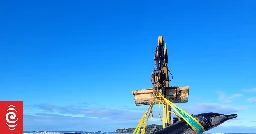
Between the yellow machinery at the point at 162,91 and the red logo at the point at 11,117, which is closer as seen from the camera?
the red logo at the point at 11,117

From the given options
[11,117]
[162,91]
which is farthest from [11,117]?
[162,91]

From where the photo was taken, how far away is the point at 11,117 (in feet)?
43.0

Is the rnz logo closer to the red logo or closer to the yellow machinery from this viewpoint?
the red logo

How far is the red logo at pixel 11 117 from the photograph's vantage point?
11498 millimetres

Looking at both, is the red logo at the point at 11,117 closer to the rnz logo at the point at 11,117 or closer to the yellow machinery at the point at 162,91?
the rnz logo at the point at 11,117

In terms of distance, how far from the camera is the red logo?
11498 millimetres

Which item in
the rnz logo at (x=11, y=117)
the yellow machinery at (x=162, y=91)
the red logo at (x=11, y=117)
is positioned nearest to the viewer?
the red logo at (x=11, y=117)

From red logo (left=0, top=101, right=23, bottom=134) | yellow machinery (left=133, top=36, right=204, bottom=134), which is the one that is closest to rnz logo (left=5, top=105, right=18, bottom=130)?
red logo (left=0, top=101, right=23, bottom=134)

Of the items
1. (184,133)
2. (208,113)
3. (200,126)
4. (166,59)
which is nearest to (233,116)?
(208,113)

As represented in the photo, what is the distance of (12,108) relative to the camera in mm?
13445

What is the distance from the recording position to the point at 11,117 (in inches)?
516

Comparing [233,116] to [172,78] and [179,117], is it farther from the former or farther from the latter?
[172,78]

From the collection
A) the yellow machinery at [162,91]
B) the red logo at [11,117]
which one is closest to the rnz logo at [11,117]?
the red logo at [11,117]

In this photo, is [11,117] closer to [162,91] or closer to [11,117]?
[11,117]
